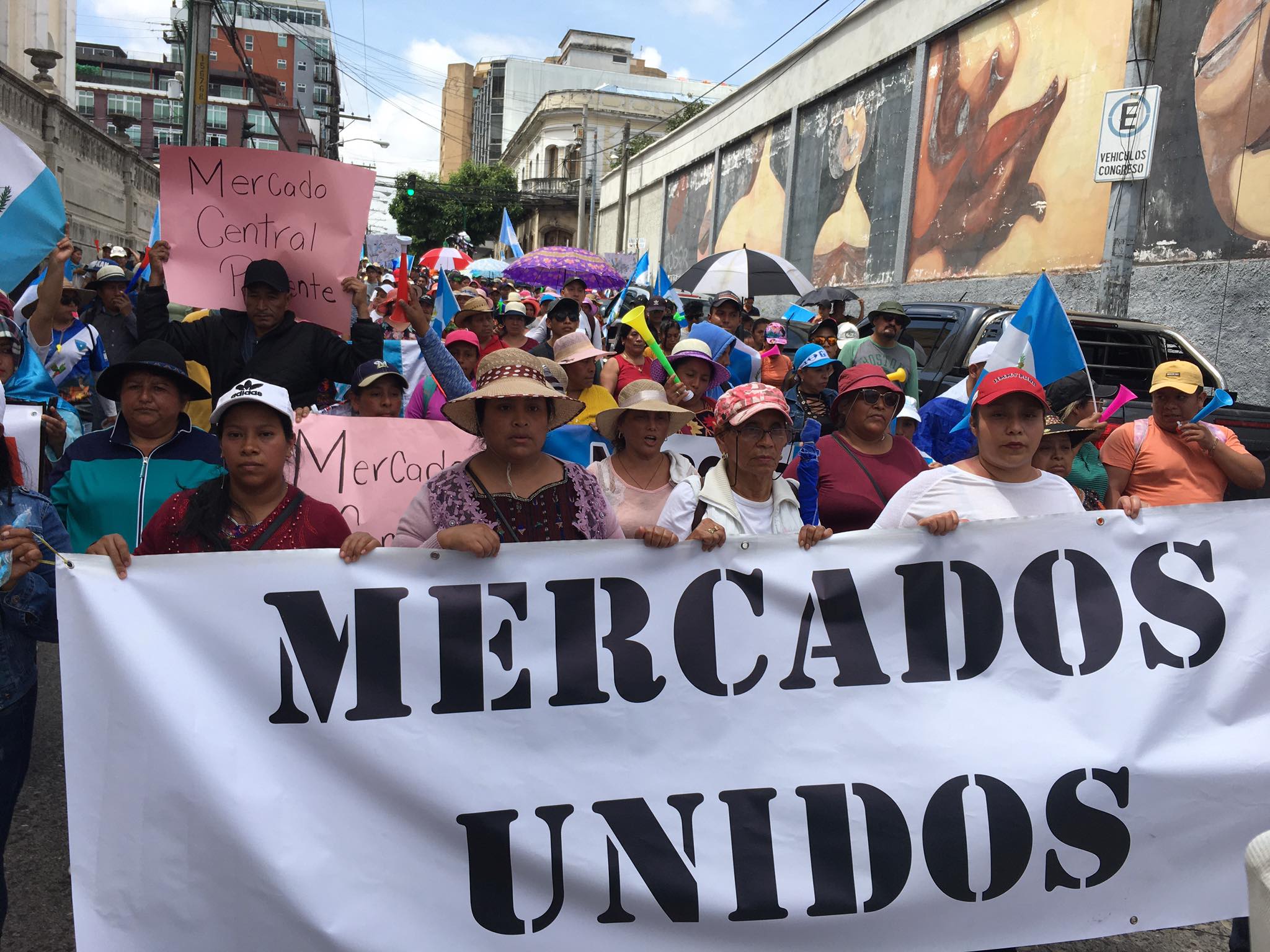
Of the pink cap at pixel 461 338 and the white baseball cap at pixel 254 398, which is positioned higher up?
the pink cap at pixel 461 338

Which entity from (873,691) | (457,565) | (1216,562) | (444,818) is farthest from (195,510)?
(1216,562)

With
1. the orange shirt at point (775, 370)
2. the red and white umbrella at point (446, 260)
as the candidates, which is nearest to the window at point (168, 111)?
the red and white umbrella at point (446, 260)

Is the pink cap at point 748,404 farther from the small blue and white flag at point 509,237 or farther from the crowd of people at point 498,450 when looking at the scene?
the small blue and white flag at point 509,237

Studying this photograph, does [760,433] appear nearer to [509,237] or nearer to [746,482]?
[746,482]

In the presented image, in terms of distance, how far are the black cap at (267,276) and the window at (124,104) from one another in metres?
105

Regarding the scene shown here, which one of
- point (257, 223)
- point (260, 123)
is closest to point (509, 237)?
point (257, 223)

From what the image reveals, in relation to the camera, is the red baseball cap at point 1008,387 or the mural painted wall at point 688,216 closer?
the red baseball cap at point 1008,387

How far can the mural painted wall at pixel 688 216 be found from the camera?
110ft

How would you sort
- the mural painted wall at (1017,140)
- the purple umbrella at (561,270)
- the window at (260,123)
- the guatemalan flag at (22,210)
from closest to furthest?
1. the guatemalan flag at (22,210)
2. the purple umbrella at (561,270)
3. the mural painted wall at (1017,140)
4. the window at (260,123)

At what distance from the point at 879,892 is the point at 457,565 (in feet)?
4.73

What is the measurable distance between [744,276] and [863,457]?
7573mm

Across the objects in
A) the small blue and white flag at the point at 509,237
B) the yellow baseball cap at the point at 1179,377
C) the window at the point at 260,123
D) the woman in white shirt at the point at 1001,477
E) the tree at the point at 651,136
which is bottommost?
the woman in white shirt at the point at 1001,477

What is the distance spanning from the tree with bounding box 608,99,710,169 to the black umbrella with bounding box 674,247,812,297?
3296 cm

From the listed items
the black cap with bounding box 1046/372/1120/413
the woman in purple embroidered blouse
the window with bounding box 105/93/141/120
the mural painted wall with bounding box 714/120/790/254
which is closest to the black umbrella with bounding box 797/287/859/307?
the black cap with bounding box 1046/372/1120/413
